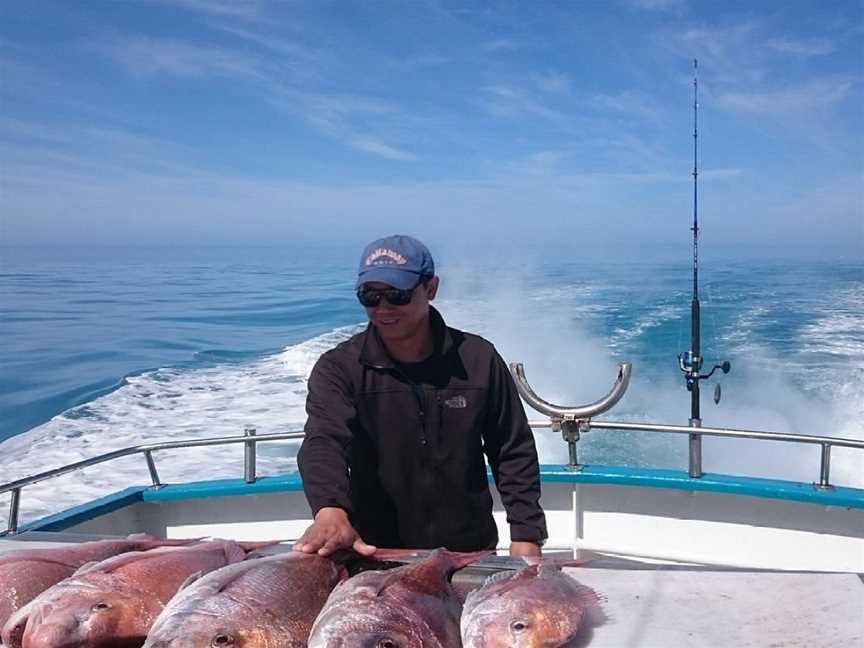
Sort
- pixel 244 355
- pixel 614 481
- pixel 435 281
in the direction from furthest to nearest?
pixel 244 355, pixel 614 481, pixel 435 281

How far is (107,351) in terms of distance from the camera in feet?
55.2

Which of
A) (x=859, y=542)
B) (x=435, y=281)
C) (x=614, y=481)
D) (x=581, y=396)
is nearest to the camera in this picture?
(x=435, y=281)

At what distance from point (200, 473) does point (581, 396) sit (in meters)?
7.11

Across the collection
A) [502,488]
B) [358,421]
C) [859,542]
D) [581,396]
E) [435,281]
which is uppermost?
[435,281]

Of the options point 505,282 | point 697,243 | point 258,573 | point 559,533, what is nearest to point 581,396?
point 697,243

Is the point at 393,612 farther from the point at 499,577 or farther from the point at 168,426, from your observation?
the point at 168,426

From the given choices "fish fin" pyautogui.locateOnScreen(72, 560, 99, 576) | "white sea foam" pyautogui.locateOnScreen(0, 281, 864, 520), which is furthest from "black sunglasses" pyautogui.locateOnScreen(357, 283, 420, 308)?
"white sea foam" pyautogui.locateOnScreen(0, 281, 864, 520)

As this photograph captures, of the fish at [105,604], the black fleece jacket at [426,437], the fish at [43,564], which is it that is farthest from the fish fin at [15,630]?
the black fleece jacket at [426,437]

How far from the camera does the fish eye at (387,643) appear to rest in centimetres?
139

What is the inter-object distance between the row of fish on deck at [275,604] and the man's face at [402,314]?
735 mm

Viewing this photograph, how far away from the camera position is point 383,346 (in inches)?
95.3

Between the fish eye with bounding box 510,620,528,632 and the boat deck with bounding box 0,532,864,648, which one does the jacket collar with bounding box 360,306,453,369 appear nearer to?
the boat deck with bounding box 0,532,864,648

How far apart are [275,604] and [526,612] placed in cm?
51

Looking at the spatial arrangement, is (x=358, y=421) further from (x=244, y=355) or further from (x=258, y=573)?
(x=244, y=355)
